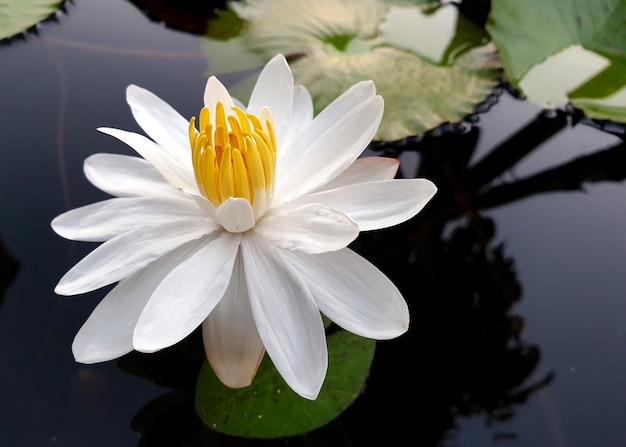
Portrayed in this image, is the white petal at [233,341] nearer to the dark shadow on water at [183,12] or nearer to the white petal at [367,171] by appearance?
the white petal at [367,171]

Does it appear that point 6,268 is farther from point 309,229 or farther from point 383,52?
point 383,52

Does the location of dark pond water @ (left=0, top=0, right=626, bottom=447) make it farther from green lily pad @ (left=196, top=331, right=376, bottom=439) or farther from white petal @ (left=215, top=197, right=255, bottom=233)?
white petal @ (left=215, top=197, right=255, bottom=233)

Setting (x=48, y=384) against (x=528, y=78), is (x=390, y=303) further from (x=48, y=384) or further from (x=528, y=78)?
(x=528, y=78)

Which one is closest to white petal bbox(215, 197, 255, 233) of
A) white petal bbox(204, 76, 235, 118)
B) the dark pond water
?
white petal bbox(204, 76, 235, 118)

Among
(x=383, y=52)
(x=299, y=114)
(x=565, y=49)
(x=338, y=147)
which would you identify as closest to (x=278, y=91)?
(x=299, y=114)

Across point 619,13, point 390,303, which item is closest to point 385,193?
point 390,303
